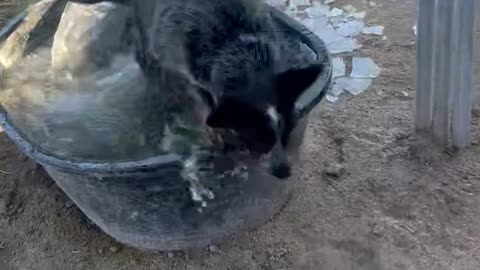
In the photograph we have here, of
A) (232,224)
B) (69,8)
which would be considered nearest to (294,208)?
(232,224)

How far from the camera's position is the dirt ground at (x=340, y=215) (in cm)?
223

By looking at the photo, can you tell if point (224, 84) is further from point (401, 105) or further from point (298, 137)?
point (401, 105)

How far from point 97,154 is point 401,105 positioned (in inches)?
45.7

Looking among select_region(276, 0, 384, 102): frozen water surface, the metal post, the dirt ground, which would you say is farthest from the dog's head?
select_region(276, 0, 384, 102): frozen water surface

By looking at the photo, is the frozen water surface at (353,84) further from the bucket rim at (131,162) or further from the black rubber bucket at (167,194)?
the bucket rim at (131,162)

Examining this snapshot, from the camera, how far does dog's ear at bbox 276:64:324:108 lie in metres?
1.68

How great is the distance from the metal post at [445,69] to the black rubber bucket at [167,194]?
0.48 m

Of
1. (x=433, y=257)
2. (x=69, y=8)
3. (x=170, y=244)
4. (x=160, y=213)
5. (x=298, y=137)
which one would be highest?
(x=69, y=8)

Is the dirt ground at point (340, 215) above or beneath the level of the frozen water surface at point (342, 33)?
beneath

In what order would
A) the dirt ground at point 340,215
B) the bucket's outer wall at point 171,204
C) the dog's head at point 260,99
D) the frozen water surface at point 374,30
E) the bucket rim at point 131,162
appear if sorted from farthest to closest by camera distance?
the frozen water surface at point 374,30
the dirt ground at point 340,215
the bucket's outer wall at point 171,204
the bucket rim at point 131,162
the dog's head at point 260,99

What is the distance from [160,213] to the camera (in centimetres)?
199

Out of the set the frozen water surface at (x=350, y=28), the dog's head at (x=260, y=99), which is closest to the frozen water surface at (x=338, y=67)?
the frozen water surface at (x=350, y=28)

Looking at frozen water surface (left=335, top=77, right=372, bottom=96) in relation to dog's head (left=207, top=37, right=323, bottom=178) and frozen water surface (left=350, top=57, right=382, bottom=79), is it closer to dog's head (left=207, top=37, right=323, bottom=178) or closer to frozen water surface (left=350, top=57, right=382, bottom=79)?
frozen water surface (left=350, top=57, right=382, bottom=79)

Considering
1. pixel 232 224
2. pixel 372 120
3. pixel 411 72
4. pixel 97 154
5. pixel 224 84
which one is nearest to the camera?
pixel 224 84
